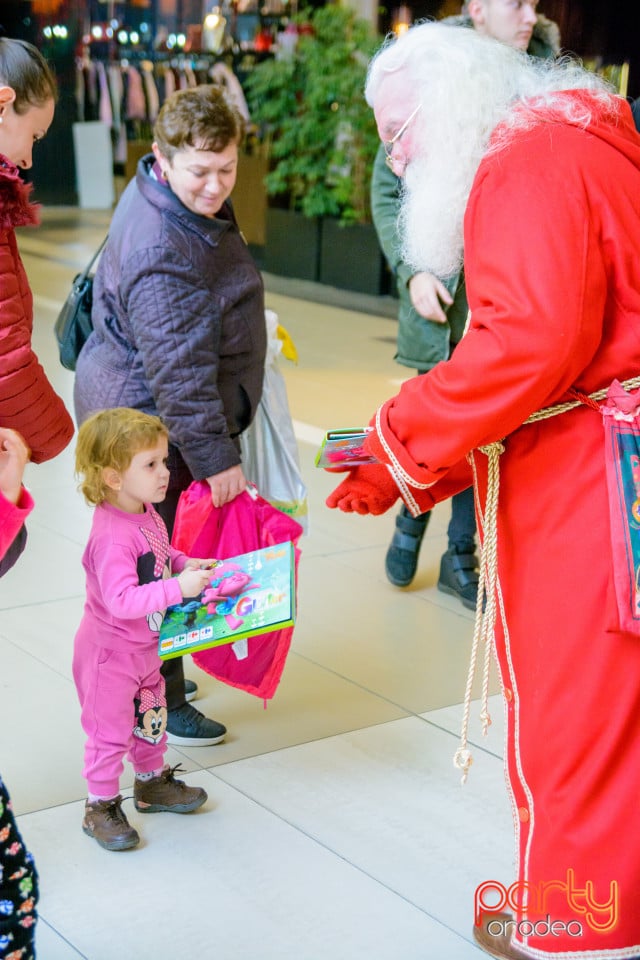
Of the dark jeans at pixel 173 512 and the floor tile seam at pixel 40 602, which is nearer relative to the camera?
the dark jeans at pixel 173 512

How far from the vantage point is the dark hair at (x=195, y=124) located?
305 centimetres

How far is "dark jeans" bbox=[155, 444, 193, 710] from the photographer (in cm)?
329

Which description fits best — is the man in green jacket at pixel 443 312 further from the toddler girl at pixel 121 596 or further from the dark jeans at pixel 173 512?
the toddler girl at pixel 121 596

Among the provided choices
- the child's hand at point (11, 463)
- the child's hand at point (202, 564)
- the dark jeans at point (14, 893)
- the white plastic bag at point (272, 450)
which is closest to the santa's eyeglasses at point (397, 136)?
the child's hand at point (11, 463)

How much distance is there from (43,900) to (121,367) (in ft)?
4.43

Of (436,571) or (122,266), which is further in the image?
(436,571)

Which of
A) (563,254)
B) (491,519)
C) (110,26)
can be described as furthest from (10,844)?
(110,26)

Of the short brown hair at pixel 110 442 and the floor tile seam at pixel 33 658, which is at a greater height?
the short brown hair at pixel 110 442

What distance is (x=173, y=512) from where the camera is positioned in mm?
3363

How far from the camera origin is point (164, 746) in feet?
9.97

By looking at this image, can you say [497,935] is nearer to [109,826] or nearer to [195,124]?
[109,826]

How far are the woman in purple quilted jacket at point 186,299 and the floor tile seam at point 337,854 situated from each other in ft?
2.50

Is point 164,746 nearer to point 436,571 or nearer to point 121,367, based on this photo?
point 121,367

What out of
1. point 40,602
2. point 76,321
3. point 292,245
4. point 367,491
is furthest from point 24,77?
point 292,245
